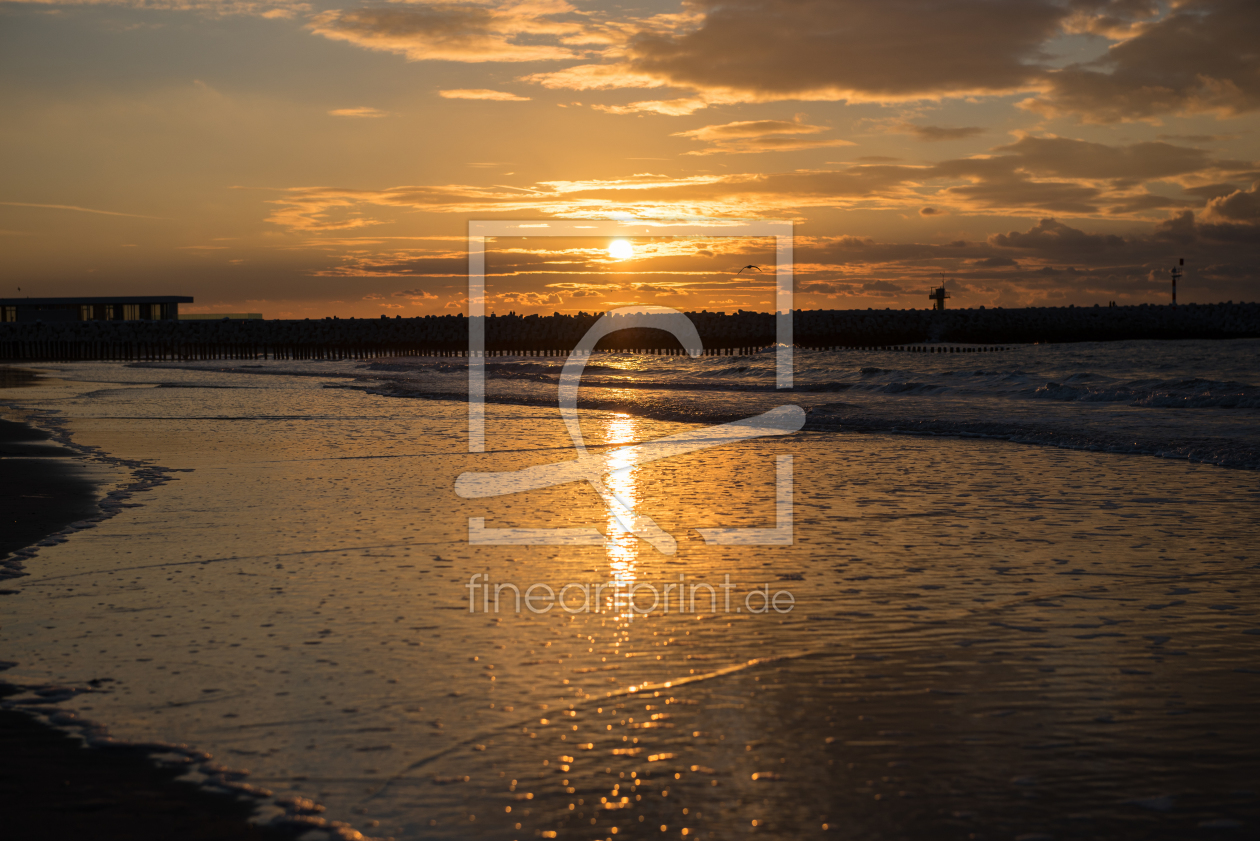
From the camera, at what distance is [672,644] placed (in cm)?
530

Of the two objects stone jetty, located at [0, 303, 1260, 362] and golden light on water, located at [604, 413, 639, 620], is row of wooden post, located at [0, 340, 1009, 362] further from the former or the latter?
golden light on water, located at [604, 413, 639, 620]

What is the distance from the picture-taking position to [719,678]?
15.7 ft

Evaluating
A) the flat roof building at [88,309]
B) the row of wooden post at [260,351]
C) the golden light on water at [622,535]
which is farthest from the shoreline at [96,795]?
the flat roof building at [88,309]

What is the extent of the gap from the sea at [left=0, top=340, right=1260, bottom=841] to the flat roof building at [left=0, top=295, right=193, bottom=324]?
109m

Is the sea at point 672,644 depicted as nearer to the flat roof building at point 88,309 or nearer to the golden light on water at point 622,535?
the golden light on water at point 622,535

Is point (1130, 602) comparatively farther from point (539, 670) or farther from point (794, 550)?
point (539, 670)

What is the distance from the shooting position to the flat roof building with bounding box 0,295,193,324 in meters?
107

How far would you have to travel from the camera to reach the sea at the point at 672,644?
3633 millimetres

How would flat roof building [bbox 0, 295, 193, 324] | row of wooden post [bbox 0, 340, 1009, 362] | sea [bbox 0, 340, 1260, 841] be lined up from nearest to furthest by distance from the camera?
sea [bbox 0, 340, 1260, 841] → row of wooden post [bbox 0, 340, 1009, 362] → flat roof building [bbox 0, 295, 193, 324]

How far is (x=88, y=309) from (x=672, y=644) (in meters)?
119

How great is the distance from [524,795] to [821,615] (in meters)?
2.62

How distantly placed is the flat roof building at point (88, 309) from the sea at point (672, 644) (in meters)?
109

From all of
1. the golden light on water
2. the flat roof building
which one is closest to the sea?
the golden light on water

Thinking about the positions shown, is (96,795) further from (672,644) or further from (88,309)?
(88,309)
